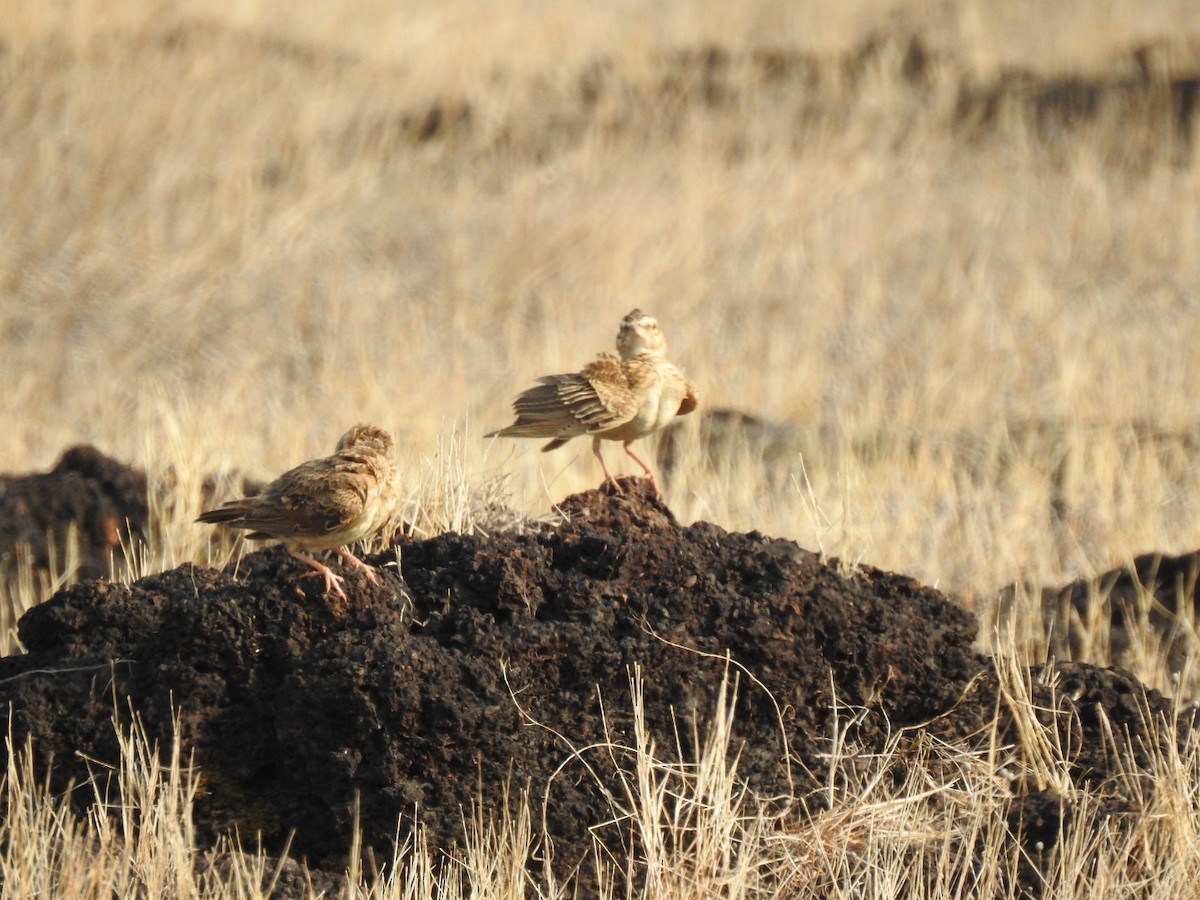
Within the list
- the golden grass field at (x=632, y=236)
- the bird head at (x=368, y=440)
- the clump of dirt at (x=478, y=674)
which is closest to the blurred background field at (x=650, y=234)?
the golden grass field at (x=632, y=236)

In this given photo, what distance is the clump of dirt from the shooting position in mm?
4938

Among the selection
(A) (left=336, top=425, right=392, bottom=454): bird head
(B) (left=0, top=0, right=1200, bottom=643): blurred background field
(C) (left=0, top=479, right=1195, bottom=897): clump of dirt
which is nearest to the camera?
(C) (left=0, top=479, right=1195, bottom=897): clump of dirt

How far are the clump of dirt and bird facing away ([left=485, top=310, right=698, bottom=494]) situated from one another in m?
0.81

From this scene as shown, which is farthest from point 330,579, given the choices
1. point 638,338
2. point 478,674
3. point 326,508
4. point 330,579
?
point 638,338

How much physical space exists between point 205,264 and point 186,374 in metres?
2.52

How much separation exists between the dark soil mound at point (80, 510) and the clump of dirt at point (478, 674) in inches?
104

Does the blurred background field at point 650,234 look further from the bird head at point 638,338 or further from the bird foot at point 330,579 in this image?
the bird foot at point 330,579

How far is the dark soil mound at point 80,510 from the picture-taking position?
8.01 metres

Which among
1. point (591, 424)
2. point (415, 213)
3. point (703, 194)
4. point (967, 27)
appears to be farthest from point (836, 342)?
point (591, 424)

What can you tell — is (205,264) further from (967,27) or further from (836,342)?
(967,27)

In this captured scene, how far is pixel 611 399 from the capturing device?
20.5 feet

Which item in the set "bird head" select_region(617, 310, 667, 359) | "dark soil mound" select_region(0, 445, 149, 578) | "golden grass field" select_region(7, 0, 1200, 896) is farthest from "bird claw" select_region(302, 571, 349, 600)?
"golden grass field" select_region(7, 0, 1200, 896)

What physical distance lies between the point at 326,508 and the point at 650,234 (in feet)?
45.2

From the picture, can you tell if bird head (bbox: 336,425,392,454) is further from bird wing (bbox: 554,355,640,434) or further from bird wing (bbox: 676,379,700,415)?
bird wing (bbox: 676,379,700,415)
